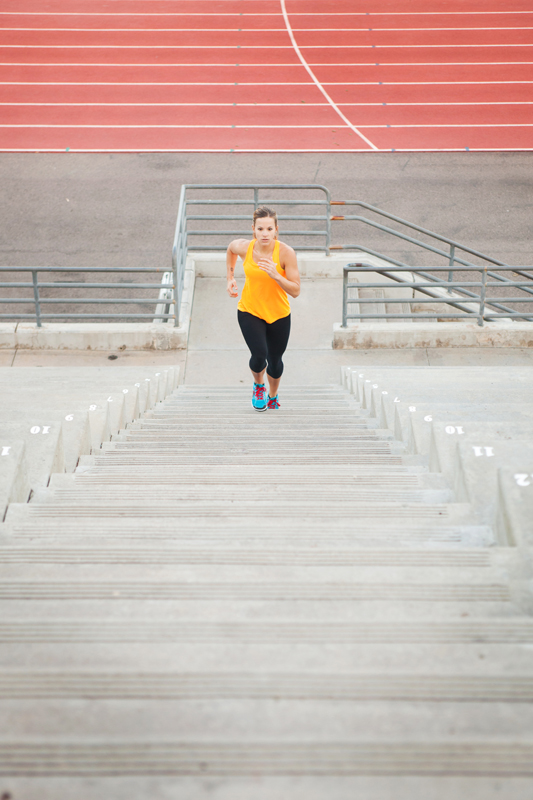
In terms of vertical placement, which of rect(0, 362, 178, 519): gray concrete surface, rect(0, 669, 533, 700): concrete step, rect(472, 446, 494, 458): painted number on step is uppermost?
rect(0, 362, 178, 519): gray concrete surface

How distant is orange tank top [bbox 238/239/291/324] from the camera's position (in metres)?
5.90

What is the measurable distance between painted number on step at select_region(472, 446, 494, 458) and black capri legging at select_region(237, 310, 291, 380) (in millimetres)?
2810

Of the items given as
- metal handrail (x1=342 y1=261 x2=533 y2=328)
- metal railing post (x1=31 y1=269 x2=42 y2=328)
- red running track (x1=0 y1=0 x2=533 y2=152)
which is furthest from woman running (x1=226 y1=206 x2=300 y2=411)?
red running track (x1=0 y1=0 x2=533 y2=152)

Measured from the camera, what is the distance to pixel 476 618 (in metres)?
2.37

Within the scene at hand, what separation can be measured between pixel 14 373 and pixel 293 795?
7.39 m

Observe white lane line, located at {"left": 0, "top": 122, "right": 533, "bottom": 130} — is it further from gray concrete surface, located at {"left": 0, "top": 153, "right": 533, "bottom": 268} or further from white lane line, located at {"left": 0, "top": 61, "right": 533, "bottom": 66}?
white lane line, located at {"left": 0, "top": 61, "right": 533, "bottom": 66}

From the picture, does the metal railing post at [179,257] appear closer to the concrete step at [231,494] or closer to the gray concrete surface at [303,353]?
the gray concrete surface at [303,353]

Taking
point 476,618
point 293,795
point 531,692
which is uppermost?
point 476,618

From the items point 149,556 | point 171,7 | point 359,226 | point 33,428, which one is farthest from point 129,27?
point 149,556

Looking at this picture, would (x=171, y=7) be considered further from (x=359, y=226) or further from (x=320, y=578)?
(x=320, y=578)

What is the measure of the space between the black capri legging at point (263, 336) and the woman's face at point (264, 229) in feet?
2.25

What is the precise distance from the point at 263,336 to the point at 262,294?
41 centimetres

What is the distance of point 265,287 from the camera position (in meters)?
5.96

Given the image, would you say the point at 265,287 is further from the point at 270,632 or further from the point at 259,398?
the point at 270,632
